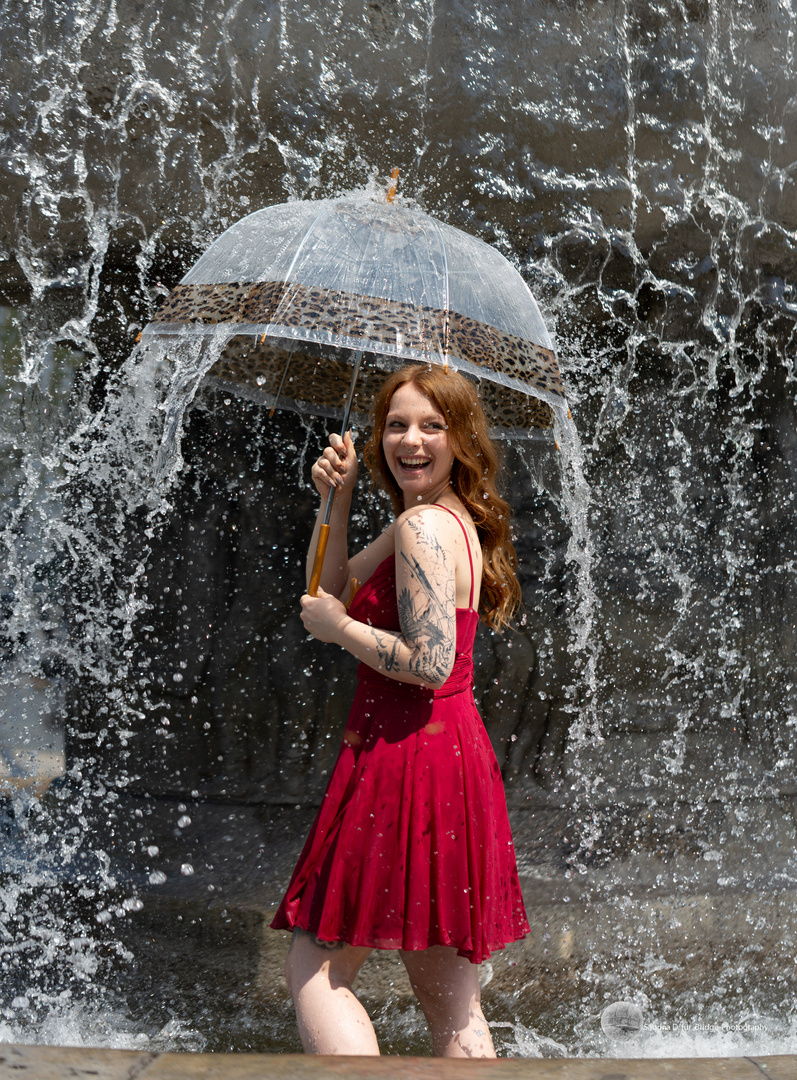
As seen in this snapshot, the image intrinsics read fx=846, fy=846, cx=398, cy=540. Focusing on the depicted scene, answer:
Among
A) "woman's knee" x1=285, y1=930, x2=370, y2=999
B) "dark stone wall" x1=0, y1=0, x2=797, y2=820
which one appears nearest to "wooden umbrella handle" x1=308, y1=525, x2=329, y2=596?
"woman's knee" x1=285, y1=930, x2=370, y2=999

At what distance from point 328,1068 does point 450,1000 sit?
0.44 meters

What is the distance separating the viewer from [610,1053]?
126 inches

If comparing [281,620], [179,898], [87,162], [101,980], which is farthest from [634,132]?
[101,980]

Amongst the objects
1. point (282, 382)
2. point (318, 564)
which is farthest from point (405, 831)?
point (282, 382)

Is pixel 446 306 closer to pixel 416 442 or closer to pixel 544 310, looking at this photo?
pixel 416 442

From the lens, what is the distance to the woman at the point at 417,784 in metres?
1.85

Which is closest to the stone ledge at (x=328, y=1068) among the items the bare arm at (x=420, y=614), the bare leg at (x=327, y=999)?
the bare leg at (x=327, y=999)

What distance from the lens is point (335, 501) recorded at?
2.24 metres

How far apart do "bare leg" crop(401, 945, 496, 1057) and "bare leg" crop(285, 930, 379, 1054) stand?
0.51ft

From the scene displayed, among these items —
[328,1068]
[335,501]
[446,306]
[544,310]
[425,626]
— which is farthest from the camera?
[544,310]

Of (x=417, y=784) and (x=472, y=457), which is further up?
(x=472, y=457)

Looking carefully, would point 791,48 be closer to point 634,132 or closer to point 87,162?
point 634,132

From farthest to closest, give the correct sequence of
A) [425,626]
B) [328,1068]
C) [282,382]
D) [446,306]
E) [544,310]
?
1. [544,310]
2. [282,382]
3. [446,306]
4. [425,626]
5. [328,1068]

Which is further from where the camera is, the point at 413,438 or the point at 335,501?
the point at 335,501
